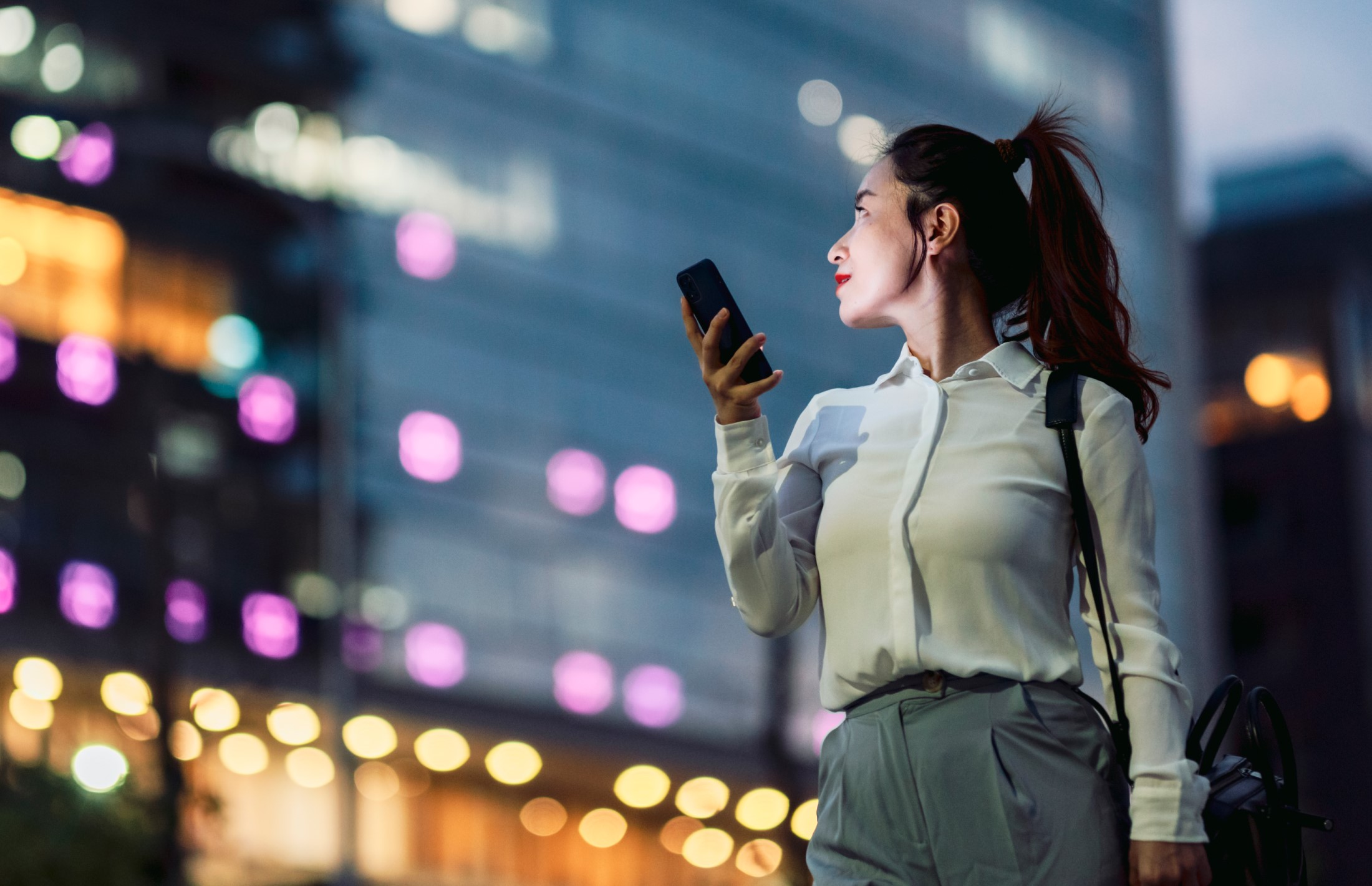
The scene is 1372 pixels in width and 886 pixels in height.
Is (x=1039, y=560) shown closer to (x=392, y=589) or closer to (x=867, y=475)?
(x=867, y=475)

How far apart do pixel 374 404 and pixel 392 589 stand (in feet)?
11.9

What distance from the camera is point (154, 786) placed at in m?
15.0

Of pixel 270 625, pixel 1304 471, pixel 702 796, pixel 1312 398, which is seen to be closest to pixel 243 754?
pixel 270 625

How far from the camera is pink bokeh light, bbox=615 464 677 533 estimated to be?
37.8m

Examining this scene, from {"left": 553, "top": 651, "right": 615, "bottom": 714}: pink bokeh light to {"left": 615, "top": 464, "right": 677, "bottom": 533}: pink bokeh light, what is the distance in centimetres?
295

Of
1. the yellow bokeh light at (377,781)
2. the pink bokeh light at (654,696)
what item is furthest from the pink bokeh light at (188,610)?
the pink bokeh light at (654,696)

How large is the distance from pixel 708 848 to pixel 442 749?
27.7 feet

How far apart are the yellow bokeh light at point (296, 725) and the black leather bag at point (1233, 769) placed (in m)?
32.1

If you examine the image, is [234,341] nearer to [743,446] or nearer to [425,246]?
[425,246]

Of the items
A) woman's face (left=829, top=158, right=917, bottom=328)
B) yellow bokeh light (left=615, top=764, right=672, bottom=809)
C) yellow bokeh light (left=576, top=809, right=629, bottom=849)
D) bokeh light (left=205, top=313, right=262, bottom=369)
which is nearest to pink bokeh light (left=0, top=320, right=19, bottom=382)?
bokeh light (left=205, top=313, right=262, bottom=369)

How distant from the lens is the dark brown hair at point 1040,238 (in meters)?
3.09

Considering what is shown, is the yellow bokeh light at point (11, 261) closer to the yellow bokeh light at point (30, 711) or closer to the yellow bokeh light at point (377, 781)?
the yellow bokeh light at point (30, 711)

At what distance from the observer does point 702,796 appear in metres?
38.8

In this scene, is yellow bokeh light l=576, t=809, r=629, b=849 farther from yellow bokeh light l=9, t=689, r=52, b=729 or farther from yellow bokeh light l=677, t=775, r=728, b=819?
yellow bokeh light l=9, t=689, r=52, b=729
